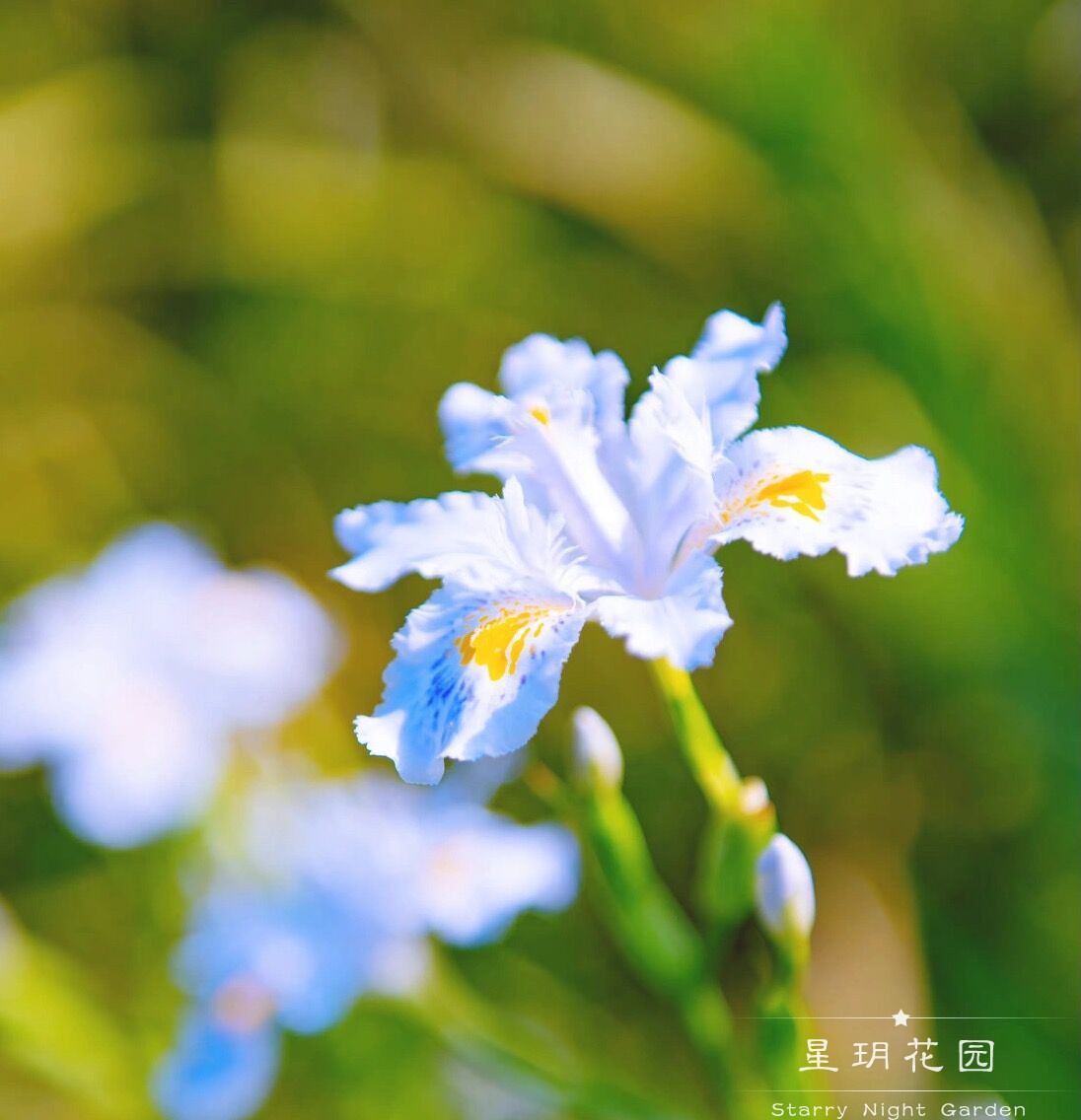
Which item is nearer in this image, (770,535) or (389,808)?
(770,535)

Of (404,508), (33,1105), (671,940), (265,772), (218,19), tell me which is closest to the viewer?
(404,508)

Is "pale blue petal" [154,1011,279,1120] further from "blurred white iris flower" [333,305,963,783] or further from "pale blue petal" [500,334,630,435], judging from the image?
"pale blue petal" [500,334,630,435]

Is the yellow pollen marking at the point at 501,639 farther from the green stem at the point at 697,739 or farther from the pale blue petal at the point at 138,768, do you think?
the pale blue petal at the point at 138,768

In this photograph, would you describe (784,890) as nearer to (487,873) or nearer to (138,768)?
(487,873)

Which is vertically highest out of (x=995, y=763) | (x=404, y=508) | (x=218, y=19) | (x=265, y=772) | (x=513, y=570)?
(x=218, y=19)

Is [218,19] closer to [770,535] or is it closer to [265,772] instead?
[265,772]

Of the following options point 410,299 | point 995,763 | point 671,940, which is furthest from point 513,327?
point 671,940

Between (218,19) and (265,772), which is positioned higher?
(218,19)
